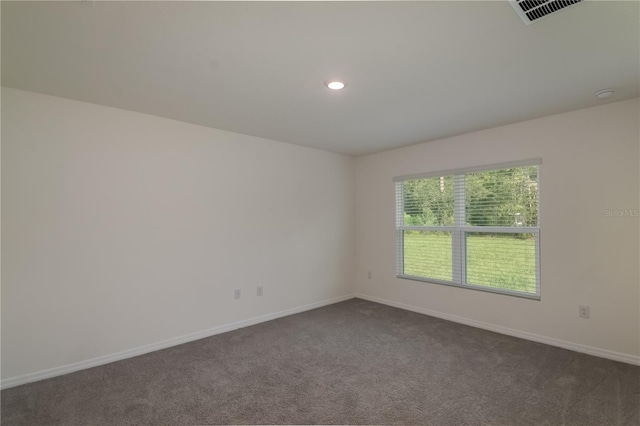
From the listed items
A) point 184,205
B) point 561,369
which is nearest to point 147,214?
point 184,205

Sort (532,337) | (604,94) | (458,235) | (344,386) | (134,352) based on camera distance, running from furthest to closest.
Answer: (458,235) < (532,337) < (134,352) < (604,94) < (344,386)

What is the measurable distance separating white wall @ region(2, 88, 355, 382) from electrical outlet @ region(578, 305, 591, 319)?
123 inches

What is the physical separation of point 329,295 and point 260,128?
2.69m

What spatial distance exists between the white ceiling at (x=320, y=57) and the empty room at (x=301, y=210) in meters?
0.02

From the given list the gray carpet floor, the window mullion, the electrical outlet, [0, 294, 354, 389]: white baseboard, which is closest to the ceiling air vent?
the gray carpet floor

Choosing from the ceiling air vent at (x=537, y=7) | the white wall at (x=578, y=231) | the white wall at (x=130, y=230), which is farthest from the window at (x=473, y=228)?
the ceiling air vent at (x=537, y=7)

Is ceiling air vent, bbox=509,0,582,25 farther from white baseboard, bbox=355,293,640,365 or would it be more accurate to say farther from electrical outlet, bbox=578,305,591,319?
white baseboard, bbox=355,293,640,365

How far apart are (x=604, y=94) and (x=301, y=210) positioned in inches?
134

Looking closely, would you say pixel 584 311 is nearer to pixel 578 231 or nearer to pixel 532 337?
pixel 532 337

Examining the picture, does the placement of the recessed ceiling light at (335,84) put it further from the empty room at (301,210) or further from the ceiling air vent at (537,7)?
the ceiling air vent at (537,7)

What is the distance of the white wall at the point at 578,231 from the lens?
2842mm

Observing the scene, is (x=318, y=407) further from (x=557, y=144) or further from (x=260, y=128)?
(x=557, y=144)

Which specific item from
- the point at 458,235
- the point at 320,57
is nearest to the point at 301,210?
the point at 458,235

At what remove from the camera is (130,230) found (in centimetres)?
306
